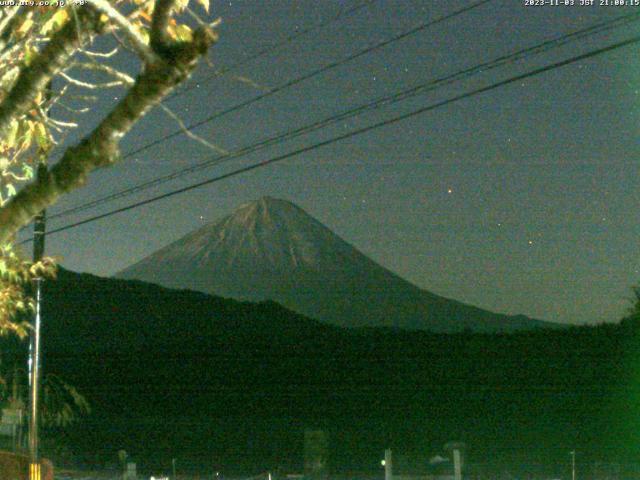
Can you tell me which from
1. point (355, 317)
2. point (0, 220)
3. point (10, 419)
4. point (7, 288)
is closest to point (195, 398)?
point (10, 419)

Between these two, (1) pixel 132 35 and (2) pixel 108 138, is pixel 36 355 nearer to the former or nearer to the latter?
(2) pixel 108 138

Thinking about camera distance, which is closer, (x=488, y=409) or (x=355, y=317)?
(x=488, y=409)

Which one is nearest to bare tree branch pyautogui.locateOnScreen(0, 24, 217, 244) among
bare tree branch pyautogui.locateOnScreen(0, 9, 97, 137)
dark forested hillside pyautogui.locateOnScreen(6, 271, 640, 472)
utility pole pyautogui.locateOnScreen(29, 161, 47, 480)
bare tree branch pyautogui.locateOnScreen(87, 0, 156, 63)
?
bare tree branch pyautogui.locateOnScreen(87, 0, 156, 63)

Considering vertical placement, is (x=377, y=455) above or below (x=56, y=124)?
below

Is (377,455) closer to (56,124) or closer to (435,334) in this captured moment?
(435,334)

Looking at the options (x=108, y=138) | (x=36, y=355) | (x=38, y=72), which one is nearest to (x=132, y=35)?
(x=108, y=138)

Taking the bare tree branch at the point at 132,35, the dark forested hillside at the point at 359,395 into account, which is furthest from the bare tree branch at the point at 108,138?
the dark forested hillside at the point at 359,395

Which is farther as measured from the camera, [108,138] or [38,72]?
[38,72]

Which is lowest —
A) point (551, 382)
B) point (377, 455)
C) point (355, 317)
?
point (377, 455)
